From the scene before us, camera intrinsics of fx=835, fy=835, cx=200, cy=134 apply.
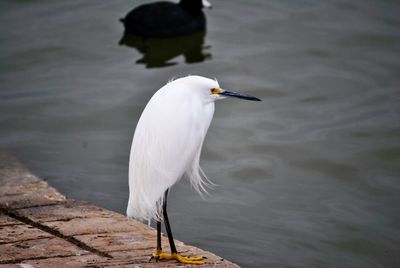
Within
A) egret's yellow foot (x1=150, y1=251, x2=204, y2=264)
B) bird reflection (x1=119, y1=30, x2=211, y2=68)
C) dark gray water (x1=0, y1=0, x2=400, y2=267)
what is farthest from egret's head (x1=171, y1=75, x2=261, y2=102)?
bird reflection (x1=119, y1=30, x2=211, y2=68)

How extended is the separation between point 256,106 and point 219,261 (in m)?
4.88

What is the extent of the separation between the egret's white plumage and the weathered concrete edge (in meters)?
0.36

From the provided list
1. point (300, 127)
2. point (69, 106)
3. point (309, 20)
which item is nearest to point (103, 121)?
point (69, 106)

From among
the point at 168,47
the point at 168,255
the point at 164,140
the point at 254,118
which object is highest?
the point at 164,140

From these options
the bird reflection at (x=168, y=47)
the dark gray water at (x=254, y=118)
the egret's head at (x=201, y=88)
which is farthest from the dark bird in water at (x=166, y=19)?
the egret's head at (x=201, y=88)

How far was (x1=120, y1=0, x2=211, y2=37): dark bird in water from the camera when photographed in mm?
10969

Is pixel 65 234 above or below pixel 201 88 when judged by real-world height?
below

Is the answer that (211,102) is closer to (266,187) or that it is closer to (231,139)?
(266,187)

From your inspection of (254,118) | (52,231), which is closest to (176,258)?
(52,231)

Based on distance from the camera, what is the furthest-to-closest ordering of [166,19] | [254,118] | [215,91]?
[166,19] → [254,118] → [215,91]

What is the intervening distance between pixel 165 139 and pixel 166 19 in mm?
6935

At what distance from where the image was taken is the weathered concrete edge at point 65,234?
4.44 metres

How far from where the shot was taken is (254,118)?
9039 millimetres

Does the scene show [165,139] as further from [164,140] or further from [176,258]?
[176,258]
